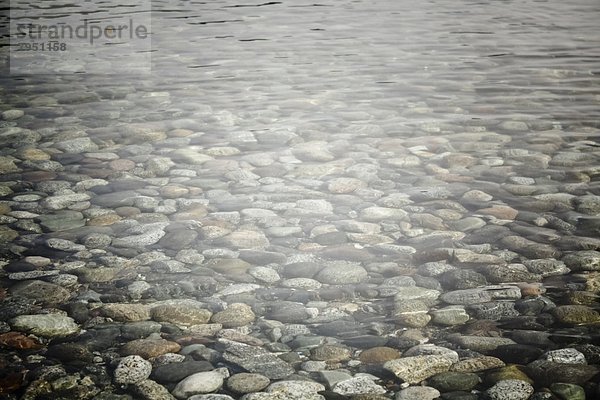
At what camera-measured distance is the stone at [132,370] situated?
113 inches

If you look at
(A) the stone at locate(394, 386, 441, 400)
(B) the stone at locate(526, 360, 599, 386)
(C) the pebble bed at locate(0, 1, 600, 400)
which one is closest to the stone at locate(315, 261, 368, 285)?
(C) the pebble bed at locate(0, 1, 600, 400)

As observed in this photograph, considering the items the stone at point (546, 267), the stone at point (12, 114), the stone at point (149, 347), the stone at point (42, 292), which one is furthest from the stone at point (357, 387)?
the stone at point (12, 114)

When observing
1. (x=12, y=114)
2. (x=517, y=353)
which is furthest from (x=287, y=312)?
(x=12, y=114)

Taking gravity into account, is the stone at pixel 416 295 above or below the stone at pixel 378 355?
above

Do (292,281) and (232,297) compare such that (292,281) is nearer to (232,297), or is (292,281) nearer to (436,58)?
(232,297)

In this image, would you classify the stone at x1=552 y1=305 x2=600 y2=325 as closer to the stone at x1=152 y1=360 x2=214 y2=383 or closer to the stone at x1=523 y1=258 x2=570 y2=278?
the stone at x1=523 y1=258 x2=570 y2=278

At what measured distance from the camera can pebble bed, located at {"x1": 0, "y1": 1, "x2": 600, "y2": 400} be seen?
295cm

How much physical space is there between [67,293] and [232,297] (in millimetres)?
934

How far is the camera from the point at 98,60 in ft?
35.3

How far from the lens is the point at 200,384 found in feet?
9.34

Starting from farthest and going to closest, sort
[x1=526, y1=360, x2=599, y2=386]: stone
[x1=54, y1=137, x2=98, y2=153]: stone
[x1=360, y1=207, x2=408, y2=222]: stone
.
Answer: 1. [x1=54, y1=137, x2=98, y2=153]: stone
2. [x1=360, y1=207, x2=408, y2=222]: stone
3. [x1=526, y1=360, x2=599, y2=386]: stone

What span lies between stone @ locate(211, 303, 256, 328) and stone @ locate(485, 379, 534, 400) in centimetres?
129

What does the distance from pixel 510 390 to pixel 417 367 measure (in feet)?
1.37

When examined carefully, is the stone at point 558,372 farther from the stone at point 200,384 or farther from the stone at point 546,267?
the stone at point 200,384
